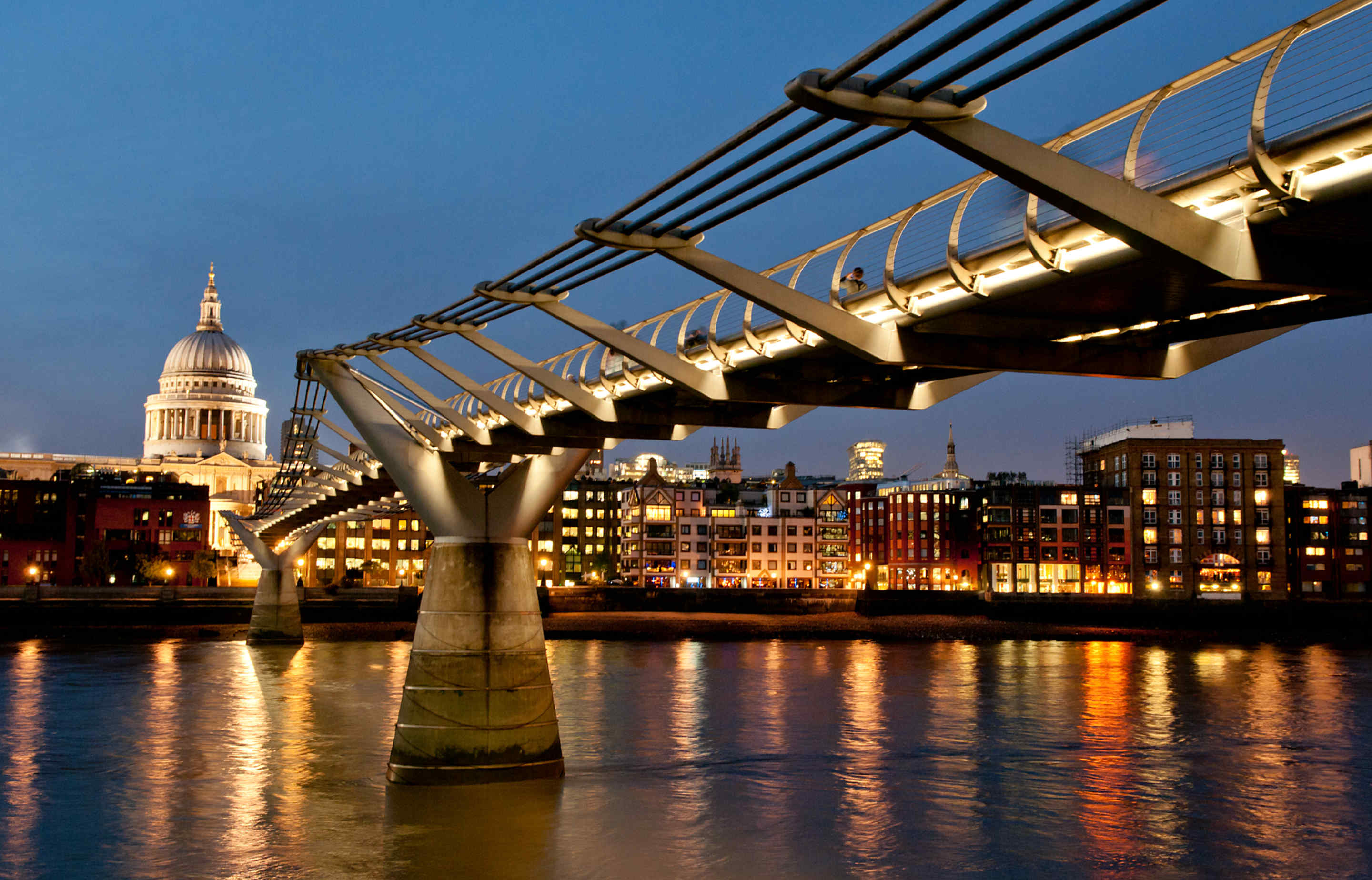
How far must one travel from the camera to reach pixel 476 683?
24.9 meters

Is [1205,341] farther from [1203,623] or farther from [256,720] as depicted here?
[1203,623]

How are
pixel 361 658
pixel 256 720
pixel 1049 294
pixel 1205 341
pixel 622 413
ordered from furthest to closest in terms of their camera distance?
1. pixel 361 658
2. pixel 256 720
3. pixel 622 413
4. pixel 1205 341
5. pixel 1049 294

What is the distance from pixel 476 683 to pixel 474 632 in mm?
941

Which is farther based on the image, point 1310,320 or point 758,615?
point 758,615

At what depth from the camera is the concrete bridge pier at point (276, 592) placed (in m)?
71.1

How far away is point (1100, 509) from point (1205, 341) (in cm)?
11389

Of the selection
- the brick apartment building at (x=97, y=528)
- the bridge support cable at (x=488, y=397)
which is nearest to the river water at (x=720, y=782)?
the bridge support cable at (x=488, y=397)

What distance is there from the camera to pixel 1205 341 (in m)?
17.4

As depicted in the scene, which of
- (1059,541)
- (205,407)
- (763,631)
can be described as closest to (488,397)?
(763,631)

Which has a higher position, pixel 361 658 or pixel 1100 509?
pixel 1100 509

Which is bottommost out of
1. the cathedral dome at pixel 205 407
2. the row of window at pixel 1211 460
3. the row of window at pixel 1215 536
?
the row of window at pixel 1215 536

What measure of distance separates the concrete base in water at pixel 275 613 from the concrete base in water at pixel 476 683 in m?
48.9

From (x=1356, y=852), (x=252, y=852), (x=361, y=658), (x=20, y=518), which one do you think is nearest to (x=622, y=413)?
(x=252, y=852)

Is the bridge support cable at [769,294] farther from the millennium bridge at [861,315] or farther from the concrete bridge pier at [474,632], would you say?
the concrete bridge pier at [474,632]
